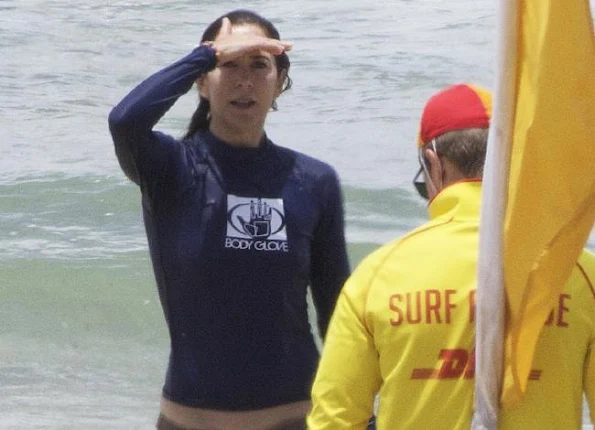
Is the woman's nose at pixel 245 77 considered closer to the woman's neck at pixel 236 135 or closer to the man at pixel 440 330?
the woman's neck at pixel 236 135

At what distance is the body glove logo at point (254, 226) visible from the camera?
3486mm

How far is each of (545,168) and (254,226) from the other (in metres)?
1.12

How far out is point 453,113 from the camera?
108 inches

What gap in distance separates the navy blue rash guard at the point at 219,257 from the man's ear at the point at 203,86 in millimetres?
156

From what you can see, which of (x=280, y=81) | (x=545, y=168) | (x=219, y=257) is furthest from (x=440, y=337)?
(x=280, y=81)

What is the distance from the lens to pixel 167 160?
3.50 m

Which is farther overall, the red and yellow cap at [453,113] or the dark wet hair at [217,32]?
the dark wet hair at [217,32]

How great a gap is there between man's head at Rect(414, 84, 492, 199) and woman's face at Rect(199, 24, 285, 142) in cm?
89

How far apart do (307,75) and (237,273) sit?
11.4 metres

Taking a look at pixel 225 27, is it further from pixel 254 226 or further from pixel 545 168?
pixel 545 168

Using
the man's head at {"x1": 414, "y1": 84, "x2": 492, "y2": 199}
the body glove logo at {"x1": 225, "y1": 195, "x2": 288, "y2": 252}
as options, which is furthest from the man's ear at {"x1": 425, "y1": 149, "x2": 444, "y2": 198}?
the body glove logo at {"x1": 225, "y1": 195, "x2": 288, "y2": 252}

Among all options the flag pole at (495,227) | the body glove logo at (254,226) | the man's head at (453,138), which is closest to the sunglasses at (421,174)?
the man's head at (453,138)

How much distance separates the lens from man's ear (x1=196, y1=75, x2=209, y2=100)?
3.69 meters

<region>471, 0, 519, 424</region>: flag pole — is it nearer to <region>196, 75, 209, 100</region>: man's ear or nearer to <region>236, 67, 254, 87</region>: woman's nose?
<region>236, 67, 254, 87</region>: woman's nose
